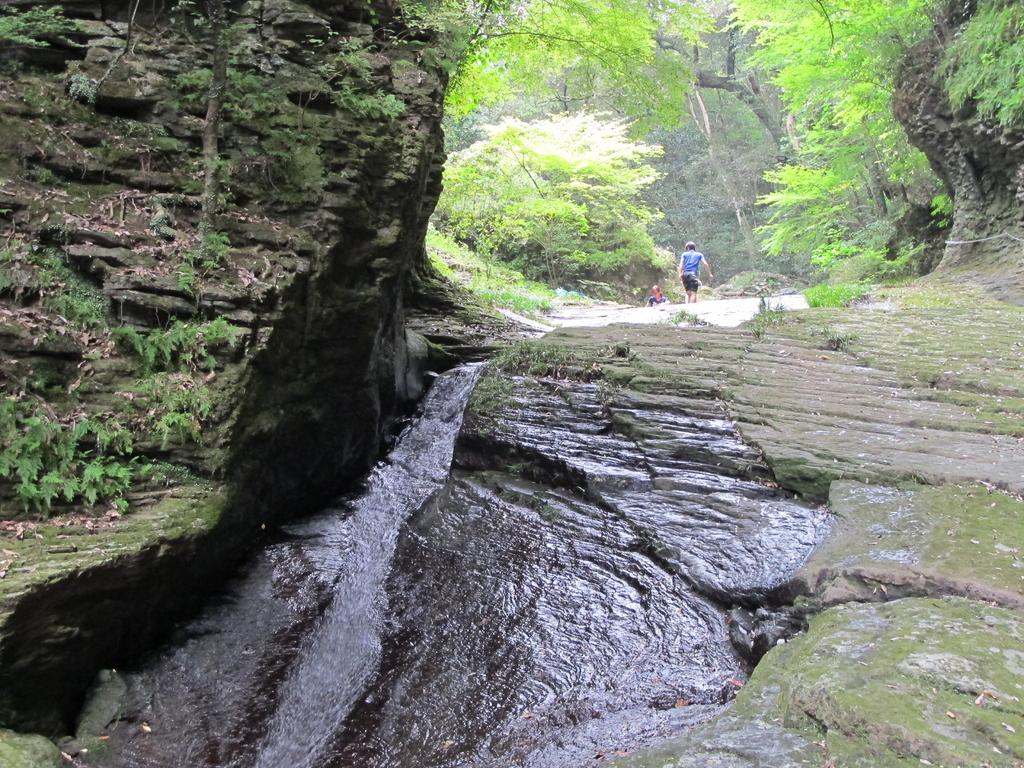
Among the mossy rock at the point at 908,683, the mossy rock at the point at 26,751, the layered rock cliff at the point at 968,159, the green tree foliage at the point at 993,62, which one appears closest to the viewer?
the mossy rock at the point at 908,683

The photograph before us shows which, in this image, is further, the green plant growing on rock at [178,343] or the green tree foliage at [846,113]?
the green tree foliage at [846,113]

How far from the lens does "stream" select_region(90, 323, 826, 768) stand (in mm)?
4035

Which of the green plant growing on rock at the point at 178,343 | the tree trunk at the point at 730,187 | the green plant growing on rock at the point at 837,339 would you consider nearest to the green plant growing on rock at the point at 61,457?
the green plant growing on rock at the point at 178,343

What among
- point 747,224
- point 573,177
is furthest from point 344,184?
point 747,224

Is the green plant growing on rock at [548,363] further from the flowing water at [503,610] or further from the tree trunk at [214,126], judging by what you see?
the tree trunk at [214,126]

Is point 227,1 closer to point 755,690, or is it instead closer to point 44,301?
point 44,301

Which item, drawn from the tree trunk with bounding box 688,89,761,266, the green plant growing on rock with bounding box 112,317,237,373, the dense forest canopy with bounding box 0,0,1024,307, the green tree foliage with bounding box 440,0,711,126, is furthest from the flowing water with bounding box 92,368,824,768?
the tree trunk with bounding box 688,89,761,266

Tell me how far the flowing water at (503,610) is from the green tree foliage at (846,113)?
28.3 feet

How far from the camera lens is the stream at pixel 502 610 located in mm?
4035

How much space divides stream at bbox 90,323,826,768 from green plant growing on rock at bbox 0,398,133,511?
129cm

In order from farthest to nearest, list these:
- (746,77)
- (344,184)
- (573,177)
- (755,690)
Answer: (746,77) → (573,177) → (344,184) → (755,690)

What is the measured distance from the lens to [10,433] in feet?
13.9

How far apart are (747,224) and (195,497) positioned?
34140mm

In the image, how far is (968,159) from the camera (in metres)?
12.7
